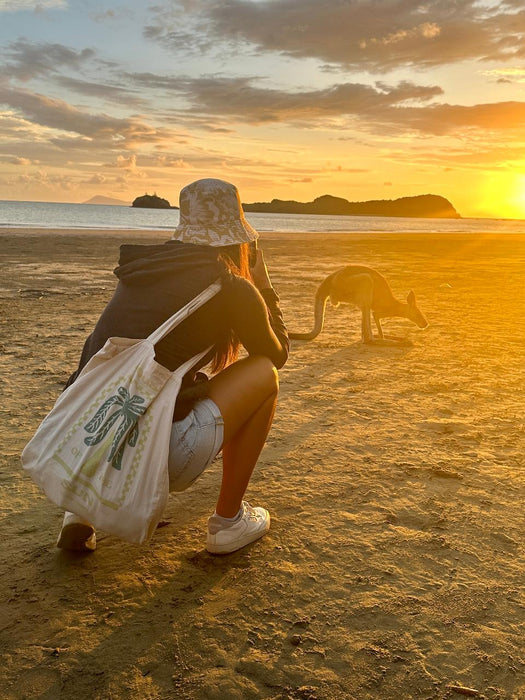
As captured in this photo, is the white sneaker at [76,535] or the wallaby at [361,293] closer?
the white sneaker at [76,535]

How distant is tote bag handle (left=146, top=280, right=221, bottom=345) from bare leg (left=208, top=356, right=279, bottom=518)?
36cm

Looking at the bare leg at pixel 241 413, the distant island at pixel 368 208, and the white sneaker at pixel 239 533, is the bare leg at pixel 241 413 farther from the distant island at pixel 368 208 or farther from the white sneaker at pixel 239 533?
the distant island at pixel 368 208

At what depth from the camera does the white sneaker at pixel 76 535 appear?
2381 millimetres

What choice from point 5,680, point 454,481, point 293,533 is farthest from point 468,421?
point 5,680

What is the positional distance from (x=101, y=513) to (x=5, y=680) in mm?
527

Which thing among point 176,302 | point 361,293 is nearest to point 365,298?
point 361,293

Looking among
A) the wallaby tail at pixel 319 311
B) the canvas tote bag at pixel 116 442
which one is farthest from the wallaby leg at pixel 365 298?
the canvas tote bag at pixel 116 442

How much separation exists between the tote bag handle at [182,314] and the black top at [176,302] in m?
0.03

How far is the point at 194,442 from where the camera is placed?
2131mm

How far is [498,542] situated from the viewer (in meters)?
2.56

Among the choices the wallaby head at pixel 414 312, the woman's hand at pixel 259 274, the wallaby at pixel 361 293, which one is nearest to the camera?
the woman's hand at pixel 259 274

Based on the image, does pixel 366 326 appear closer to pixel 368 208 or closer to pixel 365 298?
pixel 365 298

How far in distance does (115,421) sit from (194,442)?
303mm

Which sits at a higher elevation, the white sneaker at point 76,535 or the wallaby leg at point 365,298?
the wallaby leg at point 365,298
